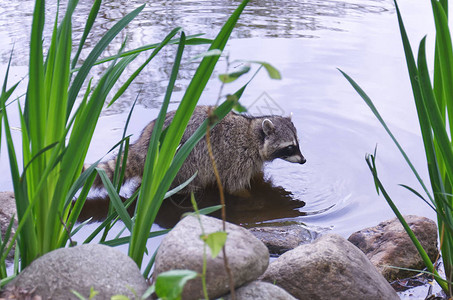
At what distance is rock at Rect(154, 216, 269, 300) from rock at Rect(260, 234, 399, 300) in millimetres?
640

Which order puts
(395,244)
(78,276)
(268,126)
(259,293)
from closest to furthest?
1. (78,276)
2. (259,293)
3. (395,244)
4. (268,126)

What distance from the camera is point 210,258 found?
229cm

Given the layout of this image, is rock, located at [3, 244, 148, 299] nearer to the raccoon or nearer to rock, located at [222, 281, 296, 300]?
rock, located at [222, 281, 296, 300]

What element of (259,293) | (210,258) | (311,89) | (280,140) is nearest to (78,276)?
(210,258)

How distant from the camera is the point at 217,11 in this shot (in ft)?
26.6

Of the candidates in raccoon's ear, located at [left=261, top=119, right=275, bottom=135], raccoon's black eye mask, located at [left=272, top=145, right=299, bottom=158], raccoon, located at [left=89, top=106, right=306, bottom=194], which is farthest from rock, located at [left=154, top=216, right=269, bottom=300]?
raccoon's ear, located at [left=261, top=119, right=275, bottom=135]

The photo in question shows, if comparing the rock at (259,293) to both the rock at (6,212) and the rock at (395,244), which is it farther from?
the rock at (6,212)

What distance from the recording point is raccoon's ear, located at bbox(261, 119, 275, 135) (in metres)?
5.44

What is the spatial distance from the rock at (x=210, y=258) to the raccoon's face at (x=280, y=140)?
2914 mm

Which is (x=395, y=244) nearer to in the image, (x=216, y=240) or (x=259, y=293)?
(x=259, y=293)

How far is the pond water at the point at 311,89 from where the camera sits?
15.6ft

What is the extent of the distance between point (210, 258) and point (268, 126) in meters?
3.27

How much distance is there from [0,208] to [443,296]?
2.74 m

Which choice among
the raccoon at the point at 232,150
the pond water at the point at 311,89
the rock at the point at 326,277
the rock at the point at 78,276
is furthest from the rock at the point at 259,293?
the raccoon at the point at 232,150
